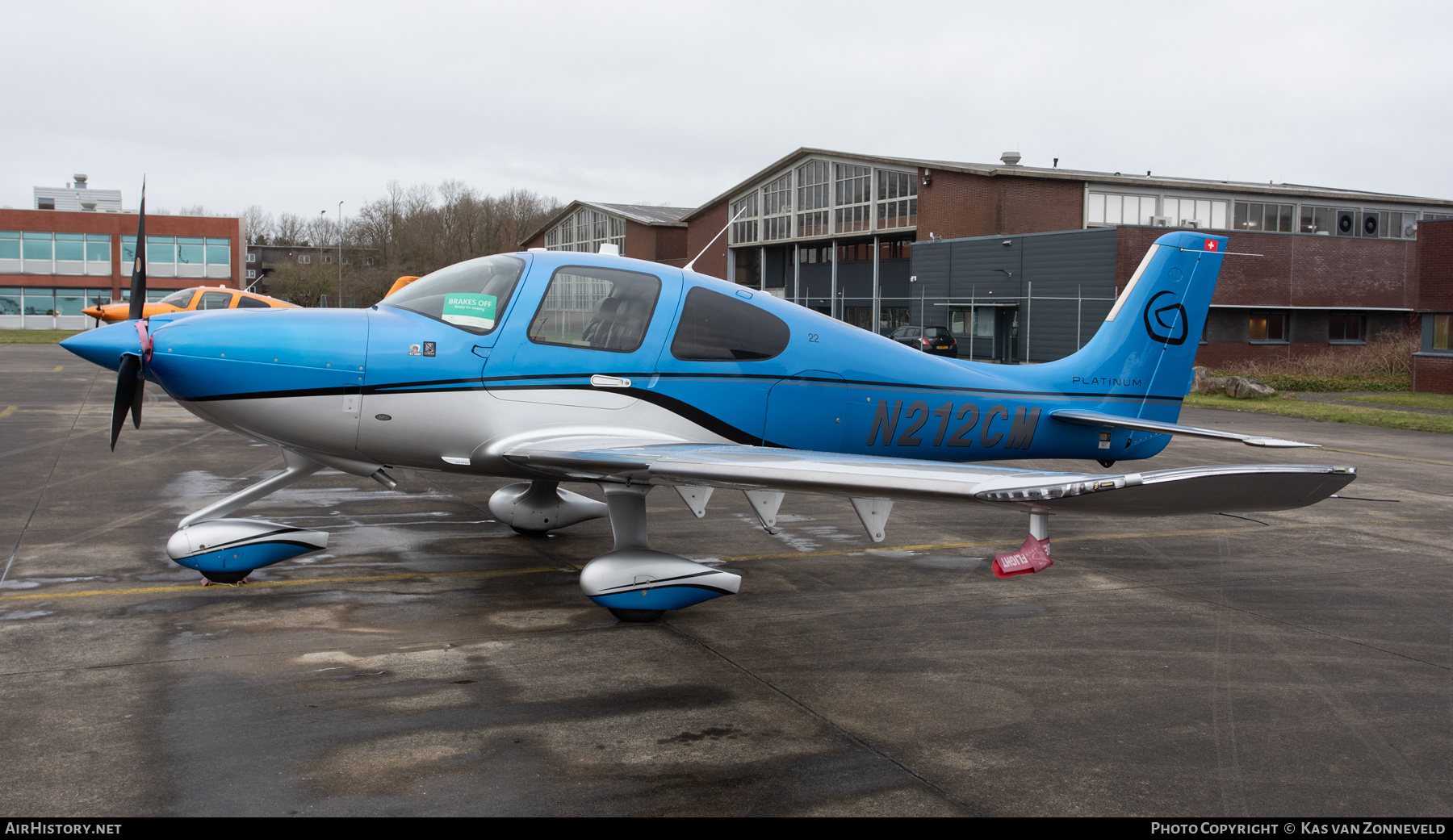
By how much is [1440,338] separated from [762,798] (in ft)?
115

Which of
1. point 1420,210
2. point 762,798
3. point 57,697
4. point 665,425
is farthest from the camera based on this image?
point 1420,210

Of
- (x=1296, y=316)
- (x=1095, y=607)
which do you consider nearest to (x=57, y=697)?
(x=1095, y=607)

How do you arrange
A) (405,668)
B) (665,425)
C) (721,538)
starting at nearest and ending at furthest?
(405,668), (665,425), (721,538)

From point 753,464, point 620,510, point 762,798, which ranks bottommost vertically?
point 762,798

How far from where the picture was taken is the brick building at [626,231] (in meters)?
70.0

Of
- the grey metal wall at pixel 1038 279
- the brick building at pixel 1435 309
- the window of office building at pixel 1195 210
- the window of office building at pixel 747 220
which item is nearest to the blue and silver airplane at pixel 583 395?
the brick building at pixel 1435 309

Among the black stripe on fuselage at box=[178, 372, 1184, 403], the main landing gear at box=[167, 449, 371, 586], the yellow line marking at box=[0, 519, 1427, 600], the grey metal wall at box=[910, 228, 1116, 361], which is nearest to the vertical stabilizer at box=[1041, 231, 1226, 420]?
the yellow line marking at box=[0, 519, 1427, 600]

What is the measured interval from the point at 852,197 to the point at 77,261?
5721 centimetres

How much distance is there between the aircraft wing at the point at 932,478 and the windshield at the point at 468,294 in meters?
0.97

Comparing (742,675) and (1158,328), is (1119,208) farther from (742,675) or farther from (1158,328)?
(742,675)

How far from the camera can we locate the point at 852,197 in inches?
2168

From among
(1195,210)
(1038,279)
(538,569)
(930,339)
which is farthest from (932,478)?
(1195,210)

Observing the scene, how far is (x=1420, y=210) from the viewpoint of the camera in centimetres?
4891
